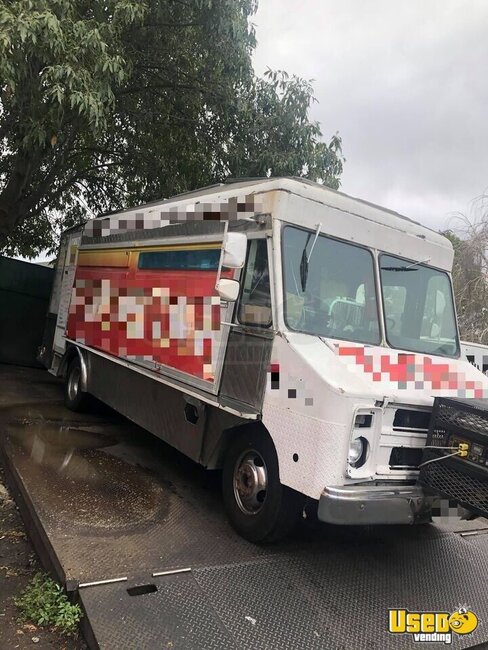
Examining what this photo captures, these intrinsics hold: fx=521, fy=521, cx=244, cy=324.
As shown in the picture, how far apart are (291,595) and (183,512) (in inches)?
52.0

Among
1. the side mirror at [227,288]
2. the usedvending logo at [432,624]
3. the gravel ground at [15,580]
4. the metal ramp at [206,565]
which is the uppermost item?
the side mirror at [227,288]

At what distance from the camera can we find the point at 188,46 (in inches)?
330

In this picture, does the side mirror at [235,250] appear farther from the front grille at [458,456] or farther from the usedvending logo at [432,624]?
the usedvending logo at [432,624]

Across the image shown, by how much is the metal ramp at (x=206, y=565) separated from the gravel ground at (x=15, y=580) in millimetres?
120

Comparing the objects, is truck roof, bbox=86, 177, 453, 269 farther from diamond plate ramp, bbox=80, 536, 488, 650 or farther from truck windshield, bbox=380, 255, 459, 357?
diamond plate ramp, bbox=80, 536, 488, 650

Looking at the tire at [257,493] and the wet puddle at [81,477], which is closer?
the tire at [257,493]

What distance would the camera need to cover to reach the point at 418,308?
14.3 ft

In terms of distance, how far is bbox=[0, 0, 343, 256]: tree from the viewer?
555cm

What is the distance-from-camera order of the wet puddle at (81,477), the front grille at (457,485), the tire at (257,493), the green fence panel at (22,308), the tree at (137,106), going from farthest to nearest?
the green fence panel at (22,308), the tree at (137,106), the wet puddle at (81,477), the tire at (257,493), the front grille at (457,485)

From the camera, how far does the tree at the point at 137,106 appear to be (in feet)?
18.2

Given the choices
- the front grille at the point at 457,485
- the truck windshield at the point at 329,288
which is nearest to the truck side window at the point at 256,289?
the truck windshield at the point at 329,288

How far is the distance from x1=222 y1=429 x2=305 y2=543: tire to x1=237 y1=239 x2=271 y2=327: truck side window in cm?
85

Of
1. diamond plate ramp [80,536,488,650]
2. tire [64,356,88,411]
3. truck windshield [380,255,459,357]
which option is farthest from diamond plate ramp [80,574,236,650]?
tire [64,356,88,411]

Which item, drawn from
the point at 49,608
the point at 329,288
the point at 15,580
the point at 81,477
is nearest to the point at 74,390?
the point at 81,477
